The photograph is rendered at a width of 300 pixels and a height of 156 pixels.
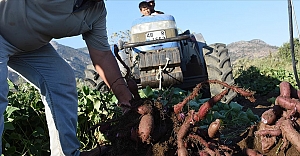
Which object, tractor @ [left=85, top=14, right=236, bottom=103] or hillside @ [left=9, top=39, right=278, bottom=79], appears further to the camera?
hillside @ [left=9, top=39, right=278, bottom=79]

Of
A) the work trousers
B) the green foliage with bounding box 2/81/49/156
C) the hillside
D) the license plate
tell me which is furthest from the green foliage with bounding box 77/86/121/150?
the hillside

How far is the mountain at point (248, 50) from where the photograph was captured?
54.5 meters

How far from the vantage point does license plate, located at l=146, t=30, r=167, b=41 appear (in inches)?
242

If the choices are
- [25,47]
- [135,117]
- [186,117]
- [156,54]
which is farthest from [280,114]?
[156,54]

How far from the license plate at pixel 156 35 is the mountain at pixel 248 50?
4708cm

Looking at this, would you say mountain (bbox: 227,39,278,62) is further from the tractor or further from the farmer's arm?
the farmer's arm

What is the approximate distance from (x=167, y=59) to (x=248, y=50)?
189 feet

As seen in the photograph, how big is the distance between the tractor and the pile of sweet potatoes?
332 cm

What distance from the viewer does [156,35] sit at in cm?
615

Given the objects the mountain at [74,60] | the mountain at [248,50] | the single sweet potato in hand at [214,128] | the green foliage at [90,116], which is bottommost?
the mountain at [248,50]

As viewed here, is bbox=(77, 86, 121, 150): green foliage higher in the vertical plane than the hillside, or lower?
higher

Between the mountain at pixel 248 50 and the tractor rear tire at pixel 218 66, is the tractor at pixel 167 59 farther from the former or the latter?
the mountain at pixel 248 50

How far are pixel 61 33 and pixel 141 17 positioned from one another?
161 inches

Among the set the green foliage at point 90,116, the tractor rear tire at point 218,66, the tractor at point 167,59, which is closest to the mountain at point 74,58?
the tractor at point 167,59
